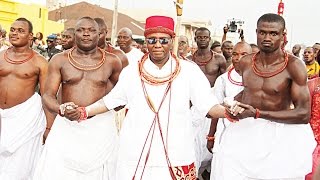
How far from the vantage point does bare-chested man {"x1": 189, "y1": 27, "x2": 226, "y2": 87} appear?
8914 mm

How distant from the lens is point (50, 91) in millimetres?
5637

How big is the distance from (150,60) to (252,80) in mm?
1081

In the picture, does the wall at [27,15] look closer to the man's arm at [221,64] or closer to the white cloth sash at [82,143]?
the man's arm at [221,64]

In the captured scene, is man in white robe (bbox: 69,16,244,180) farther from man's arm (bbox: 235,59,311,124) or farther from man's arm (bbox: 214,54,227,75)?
man's arm (bbox: 214,54,227,75)

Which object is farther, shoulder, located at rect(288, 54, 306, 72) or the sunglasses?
shoulder, located at rect(288, 54, 306, 72)

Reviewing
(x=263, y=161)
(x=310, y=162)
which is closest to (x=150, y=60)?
(x=263, y=161)

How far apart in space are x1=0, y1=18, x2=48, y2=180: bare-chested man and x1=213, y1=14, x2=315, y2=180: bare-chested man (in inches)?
101

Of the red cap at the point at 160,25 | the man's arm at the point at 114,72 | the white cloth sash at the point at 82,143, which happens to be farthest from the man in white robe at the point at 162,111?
the man's arm at the point at 114,72

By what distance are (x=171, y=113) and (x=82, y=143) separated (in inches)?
56.4

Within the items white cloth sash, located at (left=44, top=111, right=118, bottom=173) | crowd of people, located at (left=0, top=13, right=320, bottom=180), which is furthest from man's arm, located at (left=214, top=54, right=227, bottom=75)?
white cloth sash, located at (left=44, top=111, right=118, bottom=173)

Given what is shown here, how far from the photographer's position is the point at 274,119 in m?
4.94

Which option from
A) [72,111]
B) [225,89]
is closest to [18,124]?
[72,111]

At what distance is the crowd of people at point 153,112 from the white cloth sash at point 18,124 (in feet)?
0.04

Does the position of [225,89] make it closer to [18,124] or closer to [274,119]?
[274,119]
